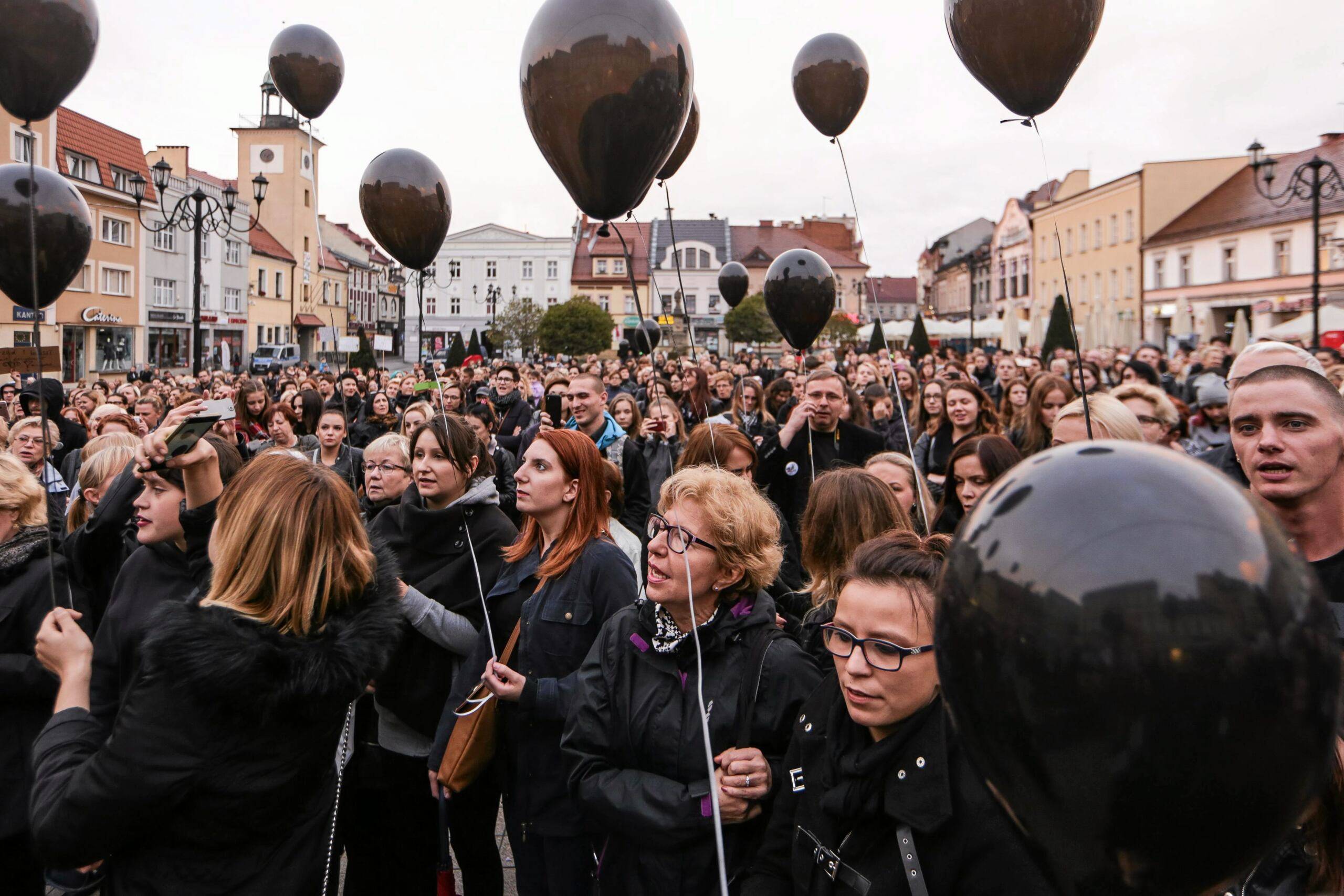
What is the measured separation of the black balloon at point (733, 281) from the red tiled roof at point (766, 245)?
5826 centimetres

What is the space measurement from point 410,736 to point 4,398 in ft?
29.7

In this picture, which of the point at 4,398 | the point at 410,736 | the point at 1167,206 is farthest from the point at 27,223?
the point at 1167,206

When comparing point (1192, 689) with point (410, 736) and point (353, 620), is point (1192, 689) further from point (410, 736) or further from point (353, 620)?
point (410, 736)

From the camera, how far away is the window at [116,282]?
3491 centimetres

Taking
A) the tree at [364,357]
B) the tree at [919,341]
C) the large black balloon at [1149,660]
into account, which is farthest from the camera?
the tree at [919,341]

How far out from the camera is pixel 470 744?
2.86 meters

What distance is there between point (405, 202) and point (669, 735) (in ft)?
10.7

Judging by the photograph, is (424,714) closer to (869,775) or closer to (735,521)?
(735,521)

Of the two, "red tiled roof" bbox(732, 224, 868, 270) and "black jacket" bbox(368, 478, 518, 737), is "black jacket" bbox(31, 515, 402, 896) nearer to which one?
"black jacket" bbox(368, 478, 518, 737)

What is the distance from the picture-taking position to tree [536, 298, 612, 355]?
166 feet

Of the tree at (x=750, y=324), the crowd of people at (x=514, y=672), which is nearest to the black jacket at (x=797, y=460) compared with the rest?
the crowd of people at (x=514, y=672)

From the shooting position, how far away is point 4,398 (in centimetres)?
981

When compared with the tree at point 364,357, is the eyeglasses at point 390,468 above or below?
below

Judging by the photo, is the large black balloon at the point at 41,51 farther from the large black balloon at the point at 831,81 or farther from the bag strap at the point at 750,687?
the large black balloon at the point at 831,81
